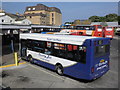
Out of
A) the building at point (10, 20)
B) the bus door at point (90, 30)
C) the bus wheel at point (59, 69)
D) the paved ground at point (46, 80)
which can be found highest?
the building at point (10, 20)

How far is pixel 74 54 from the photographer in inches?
299

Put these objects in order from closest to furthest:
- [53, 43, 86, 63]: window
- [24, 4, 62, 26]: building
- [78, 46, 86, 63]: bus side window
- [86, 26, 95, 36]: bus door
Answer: [78, 46, 86, 63]: bus side window < [53, 43, 86, 63]: window < [86, 26, 95, 36]: bus door < [24, 4, 62, 26]: building

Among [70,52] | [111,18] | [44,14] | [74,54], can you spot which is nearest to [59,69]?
[70,52]

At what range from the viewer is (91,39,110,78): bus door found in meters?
6.97

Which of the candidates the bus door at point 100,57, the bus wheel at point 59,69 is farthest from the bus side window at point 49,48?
the bus door at point 100,57

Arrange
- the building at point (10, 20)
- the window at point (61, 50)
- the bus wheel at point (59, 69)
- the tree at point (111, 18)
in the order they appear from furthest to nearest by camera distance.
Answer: the tree at point (111, 18)
the building at point (10, 20)
the bus wheel at point (59, 69)
the window at point (61, 50)

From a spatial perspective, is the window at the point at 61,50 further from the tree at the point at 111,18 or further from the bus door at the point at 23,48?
the tree at the point at 111,18

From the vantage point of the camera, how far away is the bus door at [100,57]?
6.97m

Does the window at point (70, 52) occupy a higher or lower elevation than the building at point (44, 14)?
lower

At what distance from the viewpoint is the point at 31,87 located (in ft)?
23.5

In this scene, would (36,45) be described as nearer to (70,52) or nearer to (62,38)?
(62,38)

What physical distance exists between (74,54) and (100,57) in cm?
144

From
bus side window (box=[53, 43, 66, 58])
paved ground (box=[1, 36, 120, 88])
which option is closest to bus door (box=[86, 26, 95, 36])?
paved ground (box=[1, 36, 120, 88])

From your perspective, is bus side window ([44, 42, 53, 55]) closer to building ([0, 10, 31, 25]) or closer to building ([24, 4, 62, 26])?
building ([0, 10, 31, 25])
